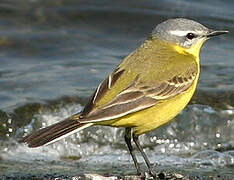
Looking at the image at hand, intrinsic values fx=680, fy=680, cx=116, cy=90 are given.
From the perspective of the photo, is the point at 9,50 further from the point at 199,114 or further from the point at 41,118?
the point at 199,114

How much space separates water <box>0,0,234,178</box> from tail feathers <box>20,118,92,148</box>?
5.39 feet

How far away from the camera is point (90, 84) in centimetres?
1264

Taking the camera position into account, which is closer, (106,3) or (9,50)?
(9,50)

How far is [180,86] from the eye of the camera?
791 cm

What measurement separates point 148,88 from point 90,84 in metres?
4.90

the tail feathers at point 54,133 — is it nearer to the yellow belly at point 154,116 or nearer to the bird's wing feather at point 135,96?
the bird's wing feather at point 135,96

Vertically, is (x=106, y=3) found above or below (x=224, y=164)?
above

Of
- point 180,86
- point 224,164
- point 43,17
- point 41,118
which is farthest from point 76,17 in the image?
point 180,86

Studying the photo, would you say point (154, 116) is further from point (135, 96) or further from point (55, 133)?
point (55, 133)

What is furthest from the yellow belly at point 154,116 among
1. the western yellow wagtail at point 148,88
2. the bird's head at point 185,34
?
the bird's head at point 185,34

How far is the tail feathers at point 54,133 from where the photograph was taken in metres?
7.09

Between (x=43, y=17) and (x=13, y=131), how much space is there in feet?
17.1

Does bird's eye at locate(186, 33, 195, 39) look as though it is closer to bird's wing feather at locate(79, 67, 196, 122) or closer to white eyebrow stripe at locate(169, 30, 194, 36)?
white eyebrow stripe at locate(169, 30, 194, 36)

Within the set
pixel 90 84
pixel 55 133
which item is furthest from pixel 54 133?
pixel 90 84
